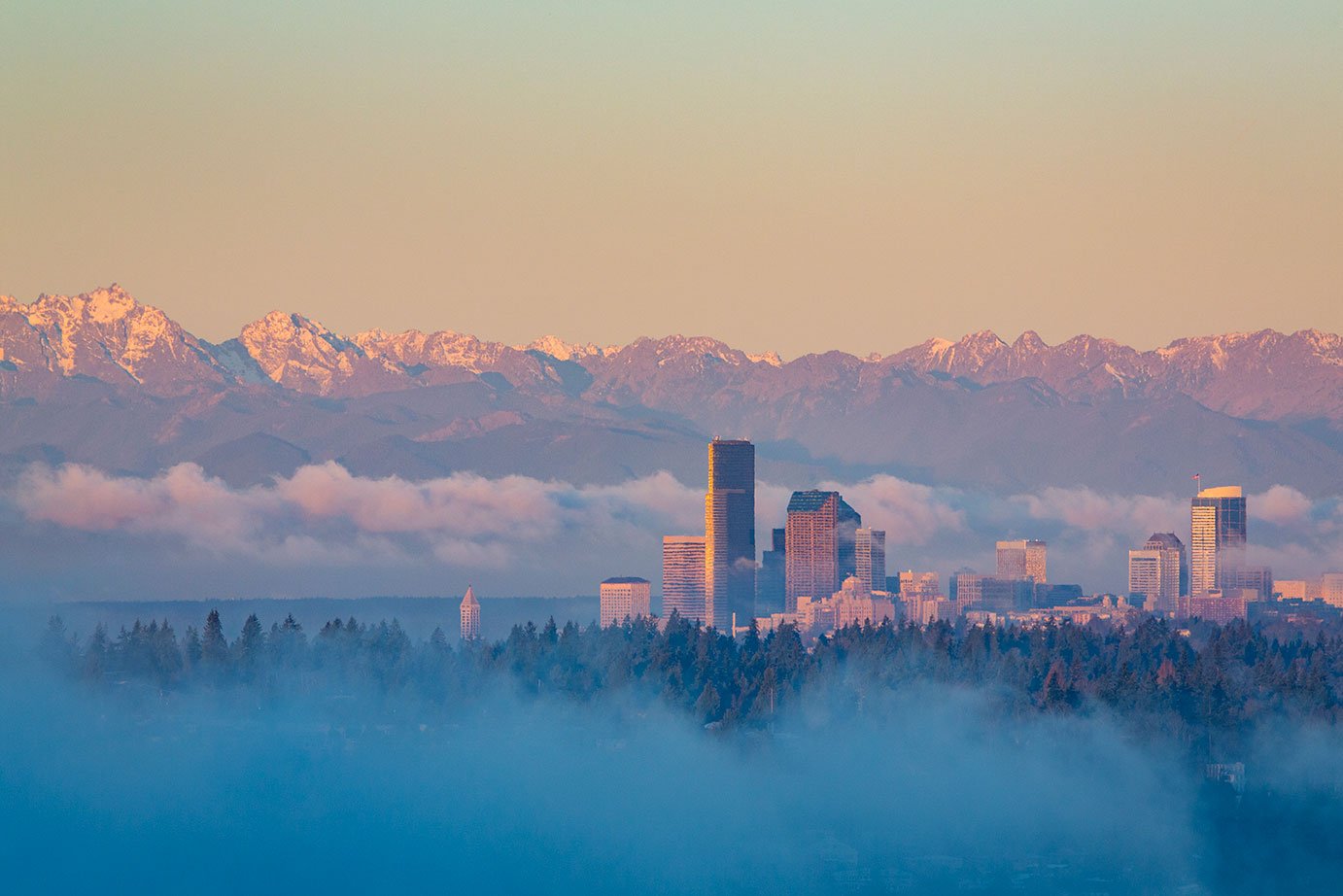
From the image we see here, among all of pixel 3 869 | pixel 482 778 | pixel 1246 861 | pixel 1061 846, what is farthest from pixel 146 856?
pixel 1246 861

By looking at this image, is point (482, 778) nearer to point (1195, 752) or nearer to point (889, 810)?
point (889, 810)

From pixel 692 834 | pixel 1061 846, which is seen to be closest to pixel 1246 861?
pixel 1061 846

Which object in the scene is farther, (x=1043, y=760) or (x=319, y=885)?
(x=1043, y=760)

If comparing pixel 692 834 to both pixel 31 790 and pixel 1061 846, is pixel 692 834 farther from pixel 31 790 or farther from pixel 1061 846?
pixel 31 790

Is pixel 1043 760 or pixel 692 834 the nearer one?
pixel 692 834

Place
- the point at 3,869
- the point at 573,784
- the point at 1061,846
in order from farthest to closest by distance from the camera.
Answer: the point at 573,784 < the point at 1061,846 < the point at 3,869

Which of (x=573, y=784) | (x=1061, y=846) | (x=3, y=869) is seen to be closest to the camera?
(x=3, y=869)

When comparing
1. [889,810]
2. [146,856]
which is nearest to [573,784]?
[889,810]

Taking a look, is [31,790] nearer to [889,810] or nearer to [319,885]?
[319,885]
